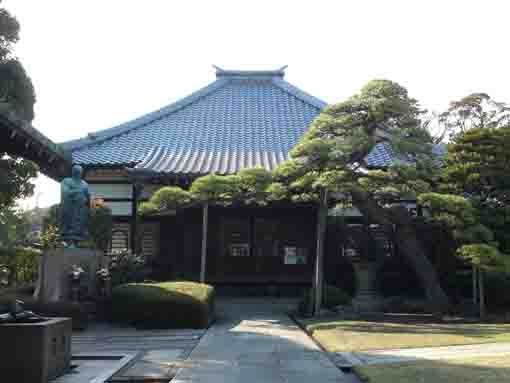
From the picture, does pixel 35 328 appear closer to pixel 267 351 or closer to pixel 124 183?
pixel 267 351

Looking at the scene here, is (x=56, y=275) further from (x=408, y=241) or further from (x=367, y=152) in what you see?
(x=408, y=241)

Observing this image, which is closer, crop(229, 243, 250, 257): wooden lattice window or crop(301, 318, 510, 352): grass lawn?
crop(301, 318, 510, 352): grass lawn

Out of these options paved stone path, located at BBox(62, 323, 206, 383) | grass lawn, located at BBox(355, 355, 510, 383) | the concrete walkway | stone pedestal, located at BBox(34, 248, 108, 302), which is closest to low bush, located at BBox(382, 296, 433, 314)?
the concrete walkway

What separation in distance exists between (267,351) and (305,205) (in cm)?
1011

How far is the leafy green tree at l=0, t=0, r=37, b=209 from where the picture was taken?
436 inches

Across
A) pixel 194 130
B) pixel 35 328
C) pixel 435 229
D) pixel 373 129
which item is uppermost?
pixel 194 130

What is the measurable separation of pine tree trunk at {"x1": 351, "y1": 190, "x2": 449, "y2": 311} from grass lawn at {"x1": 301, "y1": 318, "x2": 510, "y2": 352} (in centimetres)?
163

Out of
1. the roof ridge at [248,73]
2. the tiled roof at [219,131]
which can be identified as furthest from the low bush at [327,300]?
the roof ridge at [248,73]

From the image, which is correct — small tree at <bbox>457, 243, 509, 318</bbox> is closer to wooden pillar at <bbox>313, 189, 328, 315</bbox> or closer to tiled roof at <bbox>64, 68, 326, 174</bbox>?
wooden pillar at <bbox>313, 189, 328, 315</bbox>

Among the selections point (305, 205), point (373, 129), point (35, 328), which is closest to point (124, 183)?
point (305, 205)

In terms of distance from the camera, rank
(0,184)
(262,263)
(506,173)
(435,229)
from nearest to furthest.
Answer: (0,184)
(506,173)
(435,229)
(262,263)

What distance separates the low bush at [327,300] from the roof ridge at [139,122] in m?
9.52

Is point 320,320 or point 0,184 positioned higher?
point 0,184

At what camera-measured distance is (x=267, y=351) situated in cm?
805
